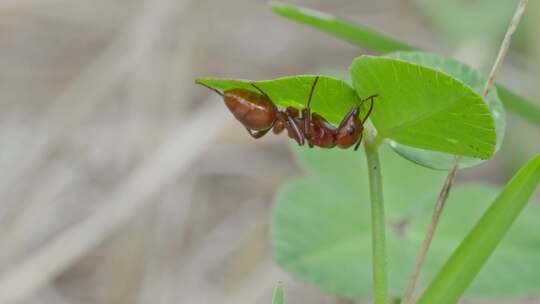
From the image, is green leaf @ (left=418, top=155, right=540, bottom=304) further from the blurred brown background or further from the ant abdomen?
the blurred brown background

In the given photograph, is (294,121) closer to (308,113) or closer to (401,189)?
(308,113)

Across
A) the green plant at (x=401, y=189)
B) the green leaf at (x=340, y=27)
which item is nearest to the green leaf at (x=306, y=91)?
the green plant at (x=401, y=189)

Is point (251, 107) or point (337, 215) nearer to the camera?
point (251, 107)

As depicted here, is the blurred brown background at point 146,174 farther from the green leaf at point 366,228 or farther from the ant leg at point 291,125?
the ant leg at point 291,125

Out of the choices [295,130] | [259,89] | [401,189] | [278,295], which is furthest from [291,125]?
[401,189]

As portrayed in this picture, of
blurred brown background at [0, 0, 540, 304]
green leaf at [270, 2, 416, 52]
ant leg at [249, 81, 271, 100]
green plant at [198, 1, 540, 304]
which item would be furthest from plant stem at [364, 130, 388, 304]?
blurred brown background at [0, 0, 540, 304]
